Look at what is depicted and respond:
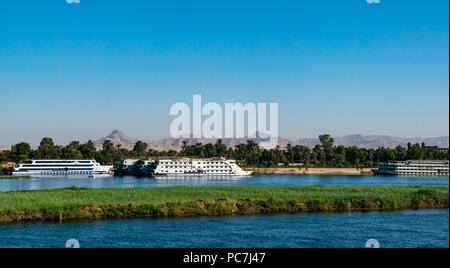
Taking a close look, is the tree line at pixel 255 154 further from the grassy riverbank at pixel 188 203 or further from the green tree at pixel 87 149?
the grassy riverbank at pixel 188 203

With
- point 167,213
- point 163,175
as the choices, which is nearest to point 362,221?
point 167,213

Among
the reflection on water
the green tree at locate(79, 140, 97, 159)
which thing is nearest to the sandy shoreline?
the reflection on water

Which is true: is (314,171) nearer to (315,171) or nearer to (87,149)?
(315,171)

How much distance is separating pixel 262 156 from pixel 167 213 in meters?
96.0

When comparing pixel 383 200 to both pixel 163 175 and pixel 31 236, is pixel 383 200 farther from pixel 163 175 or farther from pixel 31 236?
pixel 163 175

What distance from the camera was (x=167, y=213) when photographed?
1099 inches

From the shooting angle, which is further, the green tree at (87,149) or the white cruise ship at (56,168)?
the green tree at (87,149)

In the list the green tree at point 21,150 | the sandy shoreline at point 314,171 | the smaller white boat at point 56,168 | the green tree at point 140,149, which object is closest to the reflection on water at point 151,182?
the smaller white boat at point 56,168

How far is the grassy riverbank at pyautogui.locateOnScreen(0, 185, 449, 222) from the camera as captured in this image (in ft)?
86.4

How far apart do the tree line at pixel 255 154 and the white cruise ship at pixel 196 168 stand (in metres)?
29.8

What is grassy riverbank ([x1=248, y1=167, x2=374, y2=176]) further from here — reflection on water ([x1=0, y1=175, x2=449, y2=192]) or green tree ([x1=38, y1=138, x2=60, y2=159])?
green tree ([x1=38, y1=138, x2=60, y2=159])

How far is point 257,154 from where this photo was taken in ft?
403

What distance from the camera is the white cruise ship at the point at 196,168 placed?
A: 85.1 metres
